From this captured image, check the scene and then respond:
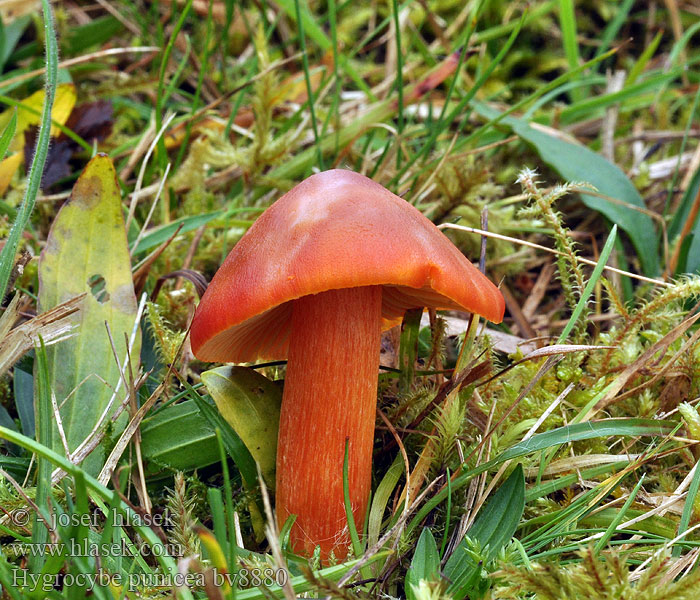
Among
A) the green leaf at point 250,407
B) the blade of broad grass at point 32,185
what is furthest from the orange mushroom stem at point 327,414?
the blade of broad grass at point 32,185

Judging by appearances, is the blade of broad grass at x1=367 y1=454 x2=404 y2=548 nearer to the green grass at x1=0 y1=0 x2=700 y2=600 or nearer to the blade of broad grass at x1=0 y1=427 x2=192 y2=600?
the green grass at x1=0 y1=0 x2=700 y2=600

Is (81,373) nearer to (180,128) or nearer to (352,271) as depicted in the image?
(352,271)

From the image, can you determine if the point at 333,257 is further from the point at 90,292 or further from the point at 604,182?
the point at 604,182

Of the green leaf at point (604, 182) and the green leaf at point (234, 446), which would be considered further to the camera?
the green leaf at point (604, 182)

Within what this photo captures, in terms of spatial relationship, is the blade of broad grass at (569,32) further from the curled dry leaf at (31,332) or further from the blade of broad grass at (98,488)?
the blade of broad grass at (98,488)

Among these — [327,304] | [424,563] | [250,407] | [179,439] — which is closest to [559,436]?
[424,563]
